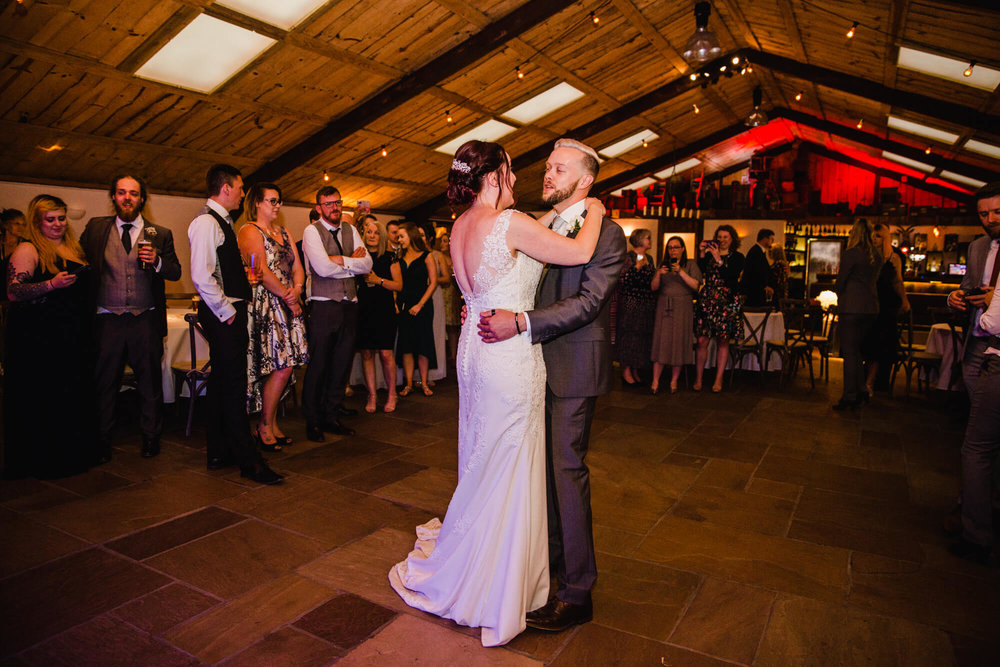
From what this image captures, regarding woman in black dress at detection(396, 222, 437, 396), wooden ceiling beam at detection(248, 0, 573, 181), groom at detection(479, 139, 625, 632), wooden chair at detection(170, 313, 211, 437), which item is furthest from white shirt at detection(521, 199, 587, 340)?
wooden ceiling beam at detection(248, 0, 573, 181)

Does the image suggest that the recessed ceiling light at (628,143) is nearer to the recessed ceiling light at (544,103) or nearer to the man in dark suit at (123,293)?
the recessed ceiling light at (544,103)

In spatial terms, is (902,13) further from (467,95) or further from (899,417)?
(467,95)

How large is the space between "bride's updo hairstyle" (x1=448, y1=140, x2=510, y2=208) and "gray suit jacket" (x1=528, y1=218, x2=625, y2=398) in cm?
39

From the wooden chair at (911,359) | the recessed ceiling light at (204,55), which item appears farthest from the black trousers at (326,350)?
the wooden chair at (911,359)

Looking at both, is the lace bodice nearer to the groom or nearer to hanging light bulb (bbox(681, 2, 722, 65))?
the groom

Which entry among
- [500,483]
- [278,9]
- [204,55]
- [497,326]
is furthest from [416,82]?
[500,483]

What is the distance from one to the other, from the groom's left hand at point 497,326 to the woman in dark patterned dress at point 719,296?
15.0 feet

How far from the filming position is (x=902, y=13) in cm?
536

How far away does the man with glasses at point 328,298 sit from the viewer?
4156 millimetres

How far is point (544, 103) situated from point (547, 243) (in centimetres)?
783

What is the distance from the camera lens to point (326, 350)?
427 cm

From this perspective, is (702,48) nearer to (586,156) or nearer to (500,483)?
(586,156)

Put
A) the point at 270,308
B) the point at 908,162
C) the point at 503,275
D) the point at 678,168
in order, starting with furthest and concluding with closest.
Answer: the point at 678,168, the point at 908,162, the point at 270,308, the point at 503,275

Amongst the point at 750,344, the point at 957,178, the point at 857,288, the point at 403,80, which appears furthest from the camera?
the point at 957,178
